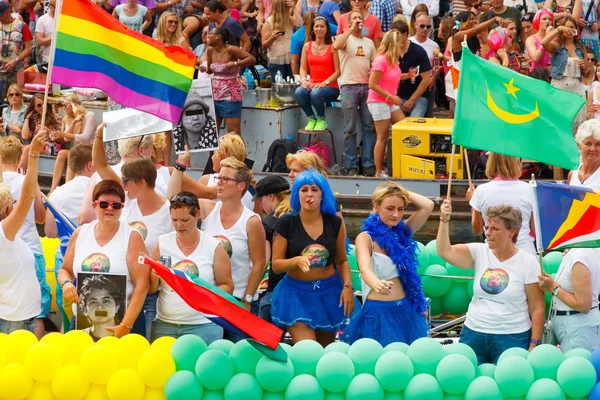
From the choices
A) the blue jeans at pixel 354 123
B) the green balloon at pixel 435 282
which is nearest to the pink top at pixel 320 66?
the blue jeans at pixel 354 123

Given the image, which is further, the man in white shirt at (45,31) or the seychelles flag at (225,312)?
the man in white shirt at (45,31)

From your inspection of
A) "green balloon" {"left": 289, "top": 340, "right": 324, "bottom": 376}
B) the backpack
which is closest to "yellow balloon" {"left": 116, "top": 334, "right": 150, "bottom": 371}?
"green balloon" {"left": 289, "top": 340, "right": 324, "bottom": 376}

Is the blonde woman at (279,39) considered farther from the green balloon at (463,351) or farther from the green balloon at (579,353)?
the green balloon at (579,353)

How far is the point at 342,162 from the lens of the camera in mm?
12805

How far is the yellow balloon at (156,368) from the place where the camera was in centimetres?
607

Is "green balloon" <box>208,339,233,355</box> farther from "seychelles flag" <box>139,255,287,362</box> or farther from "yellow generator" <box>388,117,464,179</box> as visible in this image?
"yellow generator" <box>388,117,464,179</box>

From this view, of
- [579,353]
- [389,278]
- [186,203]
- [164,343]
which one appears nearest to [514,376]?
[579,353]

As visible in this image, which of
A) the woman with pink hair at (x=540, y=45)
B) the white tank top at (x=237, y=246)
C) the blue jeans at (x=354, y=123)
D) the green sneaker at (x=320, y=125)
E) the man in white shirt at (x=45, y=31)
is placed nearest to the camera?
the white tank top at (x=237, y=246)

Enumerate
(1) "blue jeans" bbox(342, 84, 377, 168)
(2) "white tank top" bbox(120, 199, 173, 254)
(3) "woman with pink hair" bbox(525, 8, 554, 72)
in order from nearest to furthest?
(2) "white tank top" bbox(120, 199, 173, 254) → (1) "blue jeans" bbox(342, 84, 377, 168) → (3) "woman with pink hair" bbox(525, 8, 554, 72)

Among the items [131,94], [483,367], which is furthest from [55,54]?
[483,367]

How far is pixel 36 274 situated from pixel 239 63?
560 cm

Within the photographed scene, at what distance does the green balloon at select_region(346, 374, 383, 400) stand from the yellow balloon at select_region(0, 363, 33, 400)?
5.54 feet

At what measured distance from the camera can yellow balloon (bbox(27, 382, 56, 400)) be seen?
620cm

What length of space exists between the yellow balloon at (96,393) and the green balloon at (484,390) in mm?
1898
